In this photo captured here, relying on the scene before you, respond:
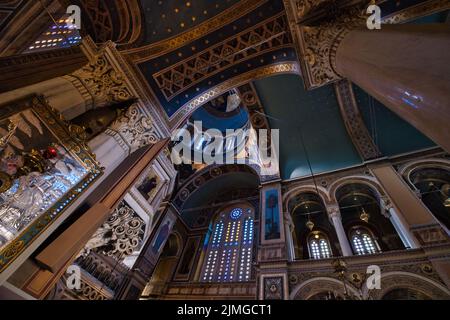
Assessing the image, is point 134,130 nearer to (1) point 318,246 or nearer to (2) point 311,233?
(2) point 311,233

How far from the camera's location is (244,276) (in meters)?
8.60

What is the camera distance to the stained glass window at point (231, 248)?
8.95 metres

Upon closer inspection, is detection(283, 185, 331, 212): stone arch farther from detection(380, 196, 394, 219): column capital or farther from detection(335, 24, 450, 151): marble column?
detection(335, 24, 450, 151): marble column

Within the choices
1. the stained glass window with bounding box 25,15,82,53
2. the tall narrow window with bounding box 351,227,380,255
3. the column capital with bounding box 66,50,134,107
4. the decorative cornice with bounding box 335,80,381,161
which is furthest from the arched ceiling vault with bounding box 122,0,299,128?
the tall narrow window with bounding box 351,227,380,255

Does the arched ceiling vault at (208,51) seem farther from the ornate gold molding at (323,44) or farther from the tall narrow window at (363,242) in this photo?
the tall narrow window at (363,242)

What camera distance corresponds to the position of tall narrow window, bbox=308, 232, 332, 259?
8078 mm

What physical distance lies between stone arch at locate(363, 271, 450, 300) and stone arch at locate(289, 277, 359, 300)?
0.58 metres

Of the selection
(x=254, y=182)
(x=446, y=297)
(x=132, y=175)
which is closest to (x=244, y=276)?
(x=254, y=182)

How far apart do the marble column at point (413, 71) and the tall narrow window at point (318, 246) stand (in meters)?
7.54

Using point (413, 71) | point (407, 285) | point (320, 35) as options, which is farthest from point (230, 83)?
point (407, 285)

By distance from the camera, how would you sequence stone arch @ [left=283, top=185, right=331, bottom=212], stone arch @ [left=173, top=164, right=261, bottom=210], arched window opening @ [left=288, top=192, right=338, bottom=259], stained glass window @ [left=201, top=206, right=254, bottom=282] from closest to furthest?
stone arch @ [left=283, top=185, right=331, bottom=212] < arched window opening @ [left=288, top=192, right=338, bottom=259] < stained glass window @ [left=201, top=206, right=254, bottom=282] < stone arch @ [left=173, top=164, right=261, bottom=210]

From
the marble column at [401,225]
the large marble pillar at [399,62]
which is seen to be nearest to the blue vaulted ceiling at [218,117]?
the marble column at [401,225]
